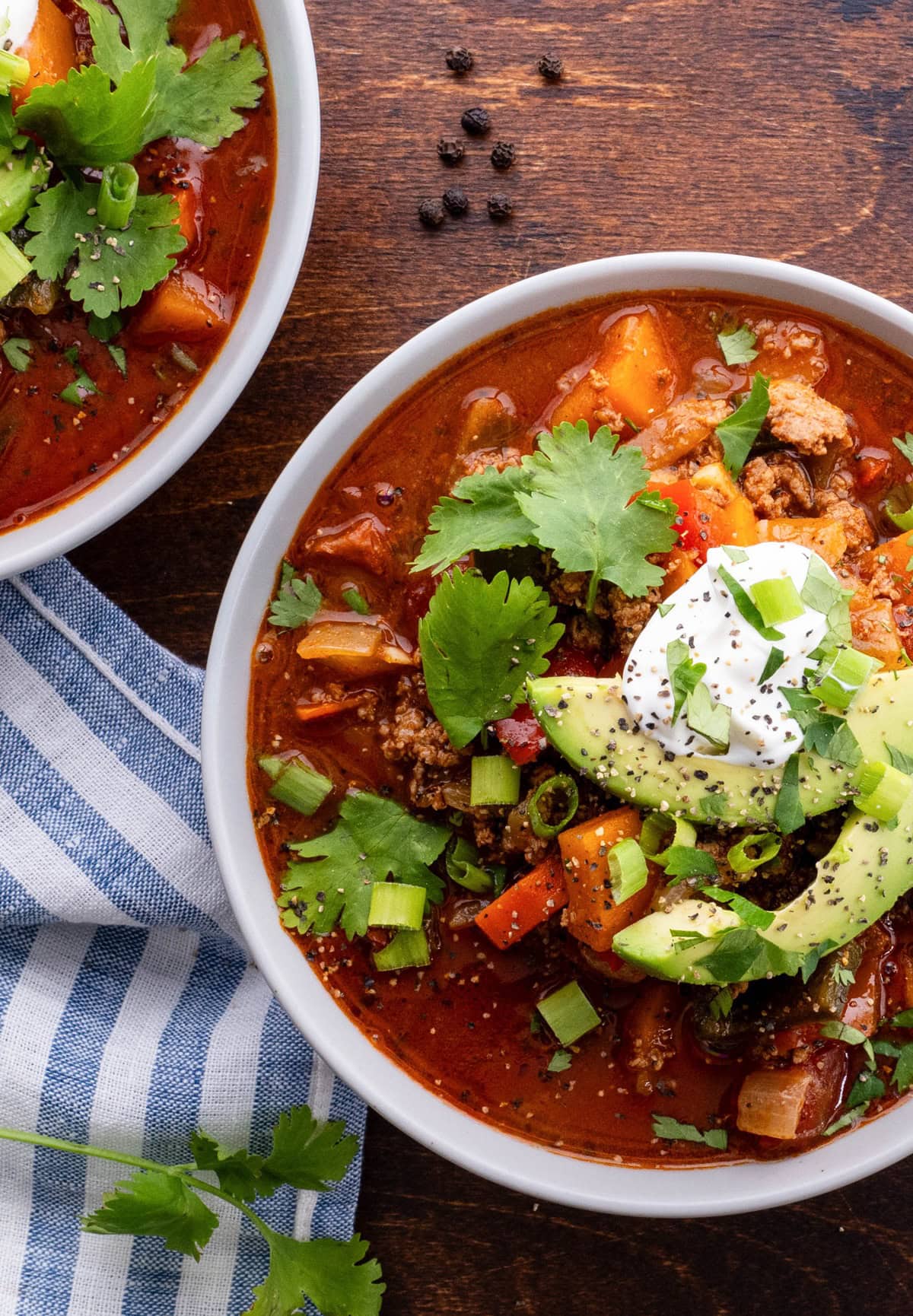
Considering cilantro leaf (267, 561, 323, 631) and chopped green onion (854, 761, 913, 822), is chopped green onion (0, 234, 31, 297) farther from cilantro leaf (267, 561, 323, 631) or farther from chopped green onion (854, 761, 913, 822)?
chopped green onion (854, 761, 913, 822)

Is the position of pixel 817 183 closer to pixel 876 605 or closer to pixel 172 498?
pixel 876 605

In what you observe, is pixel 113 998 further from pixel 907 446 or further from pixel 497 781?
pixel 907 446

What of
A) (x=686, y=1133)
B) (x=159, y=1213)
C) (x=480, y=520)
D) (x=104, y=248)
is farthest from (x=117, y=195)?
(x=686, y=1133)

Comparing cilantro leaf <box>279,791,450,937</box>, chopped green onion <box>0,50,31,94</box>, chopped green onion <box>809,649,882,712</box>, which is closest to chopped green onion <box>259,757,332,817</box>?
cilantro leaf <box>279,791,450,937</box>

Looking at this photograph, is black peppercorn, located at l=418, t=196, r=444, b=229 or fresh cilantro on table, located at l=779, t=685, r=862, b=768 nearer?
fresh cilantro on table, located at l=779, t=685, r=862, b=768

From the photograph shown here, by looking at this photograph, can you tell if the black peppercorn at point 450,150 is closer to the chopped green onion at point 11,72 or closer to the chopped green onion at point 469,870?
the chopped green onion at point 11,72

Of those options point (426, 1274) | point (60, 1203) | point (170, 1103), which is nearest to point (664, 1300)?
point (426, 1274)

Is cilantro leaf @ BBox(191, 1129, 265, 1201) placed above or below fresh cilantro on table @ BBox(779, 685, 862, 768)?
below
